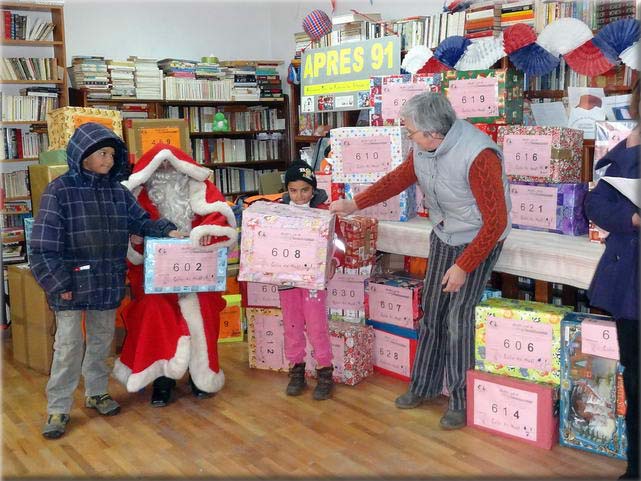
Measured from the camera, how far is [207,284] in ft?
10.0

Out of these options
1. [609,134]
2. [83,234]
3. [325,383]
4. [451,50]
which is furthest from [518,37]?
[83,234]

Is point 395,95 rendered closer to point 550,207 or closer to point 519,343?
point 550,207

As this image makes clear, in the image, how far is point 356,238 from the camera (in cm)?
323

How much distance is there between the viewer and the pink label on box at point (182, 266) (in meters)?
2.95

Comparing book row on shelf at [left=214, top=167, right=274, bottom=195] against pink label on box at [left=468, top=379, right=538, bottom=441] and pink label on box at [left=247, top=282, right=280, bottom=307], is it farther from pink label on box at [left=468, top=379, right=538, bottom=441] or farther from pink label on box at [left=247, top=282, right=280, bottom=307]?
pink label on box at [left=468, top=379, right=538, bottom=441]

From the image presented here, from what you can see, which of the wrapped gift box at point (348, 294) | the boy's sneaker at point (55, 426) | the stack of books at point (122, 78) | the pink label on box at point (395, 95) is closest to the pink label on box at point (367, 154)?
the pink label on box at point (395, 95)

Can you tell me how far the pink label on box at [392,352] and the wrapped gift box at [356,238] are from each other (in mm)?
400

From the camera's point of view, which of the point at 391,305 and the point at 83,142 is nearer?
the point at 83,142

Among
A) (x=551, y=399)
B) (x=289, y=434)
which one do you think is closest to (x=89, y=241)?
(x=289, y=434)

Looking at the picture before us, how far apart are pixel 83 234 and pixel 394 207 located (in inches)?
60.2

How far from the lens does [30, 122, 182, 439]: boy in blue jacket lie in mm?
2682

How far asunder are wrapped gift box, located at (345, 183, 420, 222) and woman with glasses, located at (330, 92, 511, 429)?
1.27 ft

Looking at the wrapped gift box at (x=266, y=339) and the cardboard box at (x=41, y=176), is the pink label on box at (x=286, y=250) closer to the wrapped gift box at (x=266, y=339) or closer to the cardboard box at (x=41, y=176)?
the wrapped gift box at (x=266, y=339)

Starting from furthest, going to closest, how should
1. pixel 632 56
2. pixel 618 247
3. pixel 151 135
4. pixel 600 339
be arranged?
pixel 151 135 < pixel 632 56 < pixel 600 339 < pixel 618 247
